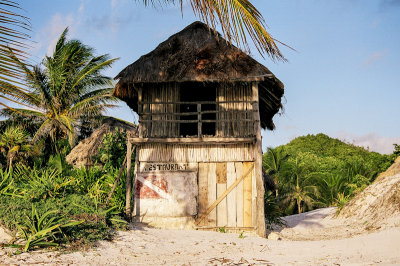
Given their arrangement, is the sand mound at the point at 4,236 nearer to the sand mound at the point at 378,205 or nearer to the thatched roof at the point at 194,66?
the thatched roof at the point at 194,66

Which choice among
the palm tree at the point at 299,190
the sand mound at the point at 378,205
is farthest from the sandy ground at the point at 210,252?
the palm tree at the point at 299,190

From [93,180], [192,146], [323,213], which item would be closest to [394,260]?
[192,146]

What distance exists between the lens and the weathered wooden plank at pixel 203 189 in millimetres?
10305

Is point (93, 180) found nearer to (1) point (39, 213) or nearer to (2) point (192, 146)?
(2) point (192, 146)

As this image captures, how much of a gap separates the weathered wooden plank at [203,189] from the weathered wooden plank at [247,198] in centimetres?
101

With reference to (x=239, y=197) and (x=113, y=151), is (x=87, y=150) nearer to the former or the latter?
(x=113, y=151)

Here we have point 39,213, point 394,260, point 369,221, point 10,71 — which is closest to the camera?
point 10,71

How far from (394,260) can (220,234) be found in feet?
13.7

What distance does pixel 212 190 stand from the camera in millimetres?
10383

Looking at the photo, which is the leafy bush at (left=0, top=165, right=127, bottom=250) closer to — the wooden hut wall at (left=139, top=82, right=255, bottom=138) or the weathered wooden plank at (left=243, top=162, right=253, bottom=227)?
the wooden hut wall at (left=139, top=82, right=255, bottom=138)

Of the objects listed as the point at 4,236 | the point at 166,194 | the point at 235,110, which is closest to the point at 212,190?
the point at 166,194

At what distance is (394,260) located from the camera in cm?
640

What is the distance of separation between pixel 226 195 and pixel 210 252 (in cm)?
281

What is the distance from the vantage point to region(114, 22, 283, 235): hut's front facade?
1024 cm
